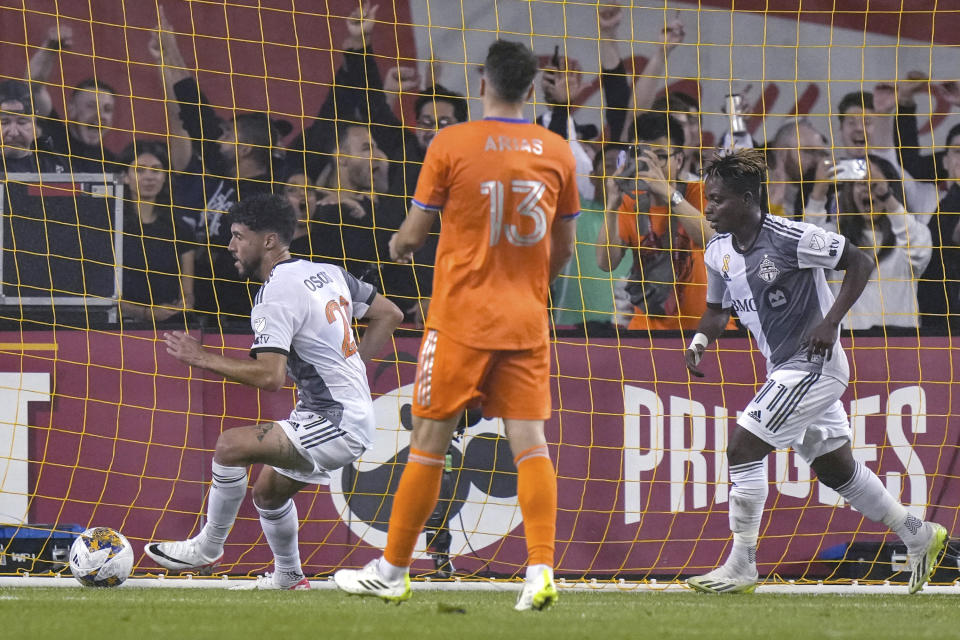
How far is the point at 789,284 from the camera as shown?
661 cm

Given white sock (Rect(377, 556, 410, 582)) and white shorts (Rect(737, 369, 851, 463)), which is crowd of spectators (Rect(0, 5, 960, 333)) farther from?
white sock (Rect(377, 556, 410, 582))

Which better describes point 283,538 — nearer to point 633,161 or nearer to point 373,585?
point 373,585

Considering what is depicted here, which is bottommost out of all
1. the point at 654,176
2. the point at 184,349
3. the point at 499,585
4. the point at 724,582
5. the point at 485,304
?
the point at 499,585

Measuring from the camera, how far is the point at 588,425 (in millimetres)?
7910

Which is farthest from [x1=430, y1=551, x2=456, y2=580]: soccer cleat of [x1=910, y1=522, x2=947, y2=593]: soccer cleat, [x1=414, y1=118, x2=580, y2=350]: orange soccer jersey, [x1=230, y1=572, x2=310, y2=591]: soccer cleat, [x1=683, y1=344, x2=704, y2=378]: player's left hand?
[x1=414, y1=118, x2=580, y2=350]: orange soccer jersey

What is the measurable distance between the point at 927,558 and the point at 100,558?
412 centimetres

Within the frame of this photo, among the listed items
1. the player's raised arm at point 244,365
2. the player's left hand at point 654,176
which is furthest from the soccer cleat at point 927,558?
the player's raised arm at point 244,365

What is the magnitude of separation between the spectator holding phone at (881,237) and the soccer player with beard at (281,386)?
12.1 feet

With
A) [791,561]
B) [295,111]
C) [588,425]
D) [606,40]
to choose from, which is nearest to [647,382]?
[588,425]

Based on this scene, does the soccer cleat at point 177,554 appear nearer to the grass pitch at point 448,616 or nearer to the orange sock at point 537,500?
the grass pitch at point 448,616

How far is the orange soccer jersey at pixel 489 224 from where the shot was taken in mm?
4664

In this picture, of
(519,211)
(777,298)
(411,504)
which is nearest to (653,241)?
(777,298)

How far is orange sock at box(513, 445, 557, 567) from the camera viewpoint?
463 centimetres

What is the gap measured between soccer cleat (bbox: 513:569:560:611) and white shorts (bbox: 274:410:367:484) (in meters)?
2.07
